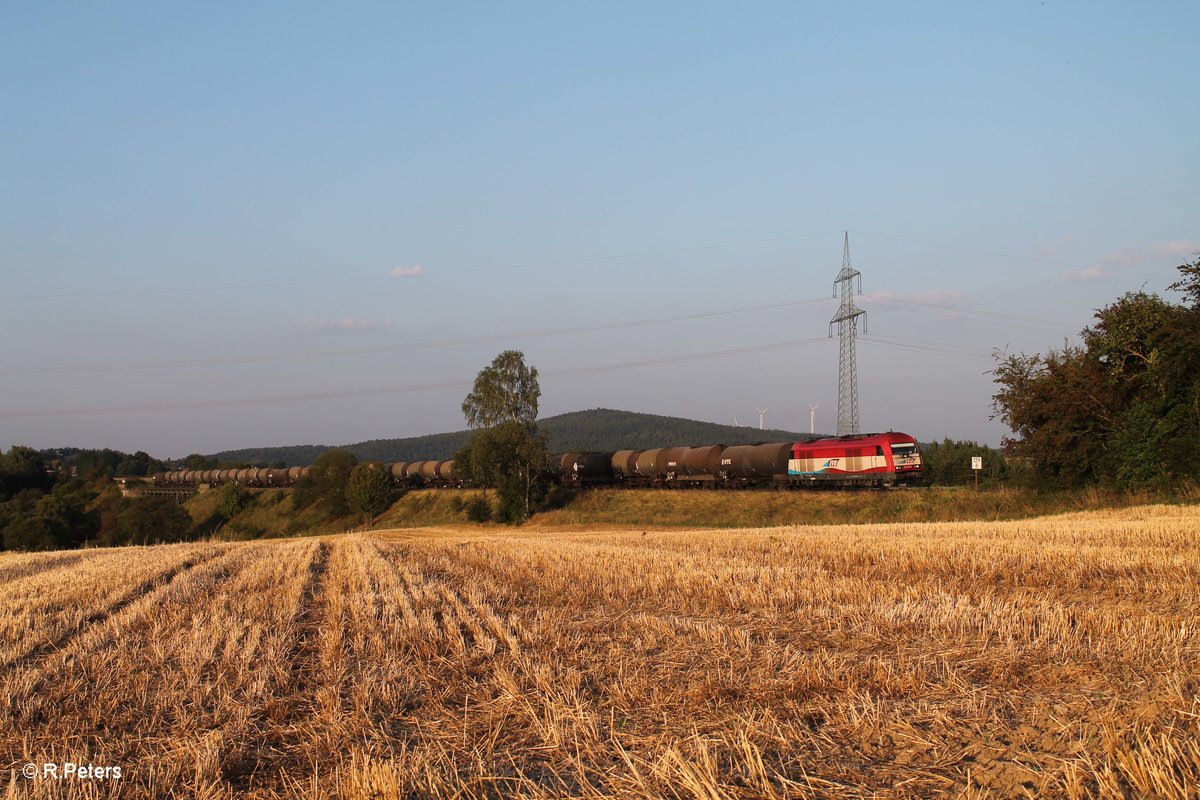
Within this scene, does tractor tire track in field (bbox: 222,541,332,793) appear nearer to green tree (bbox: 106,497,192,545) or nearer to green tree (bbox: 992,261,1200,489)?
green tree (bbox: 992,261,1200,489)

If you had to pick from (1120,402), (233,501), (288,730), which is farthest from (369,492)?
(288,730)

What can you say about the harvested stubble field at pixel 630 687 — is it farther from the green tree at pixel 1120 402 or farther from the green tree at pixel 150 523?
the green tree at pixel 150 523

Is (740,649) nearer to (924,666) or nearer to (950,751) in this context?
(924,666)

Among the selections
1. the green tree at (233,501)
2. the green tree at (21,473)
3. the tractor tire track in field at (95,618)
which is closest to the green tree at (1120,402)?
the tractor tire track in field at (95,618)

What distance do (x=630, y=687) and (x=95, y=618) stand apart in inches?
358

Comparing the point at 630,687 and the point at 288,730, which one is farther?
the point at 630,687

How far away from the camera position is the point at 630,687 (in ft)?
23.2

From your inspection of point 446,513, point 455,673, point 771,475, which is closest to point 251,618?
point 455,673

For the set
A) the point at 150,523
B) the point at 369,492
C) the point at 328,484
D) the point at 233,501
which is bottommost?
the point at 150,523

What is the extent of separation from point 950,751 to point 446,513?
76.7m

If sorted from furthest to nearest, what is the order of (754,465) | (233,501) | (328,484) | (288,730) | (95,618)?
1. (233,501)
2. (328,484)
3. (754,465)
4. (95,618)
5. (288,730)

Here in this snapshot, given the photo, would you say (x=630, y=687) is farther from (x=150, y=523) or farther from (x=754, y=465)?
(x=150, y=523)

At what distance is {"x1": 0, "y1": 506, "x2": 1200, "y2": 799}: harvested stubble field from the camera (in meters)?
4.98

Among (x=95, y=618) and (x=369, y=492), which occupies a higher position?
(x=95, y=618)
